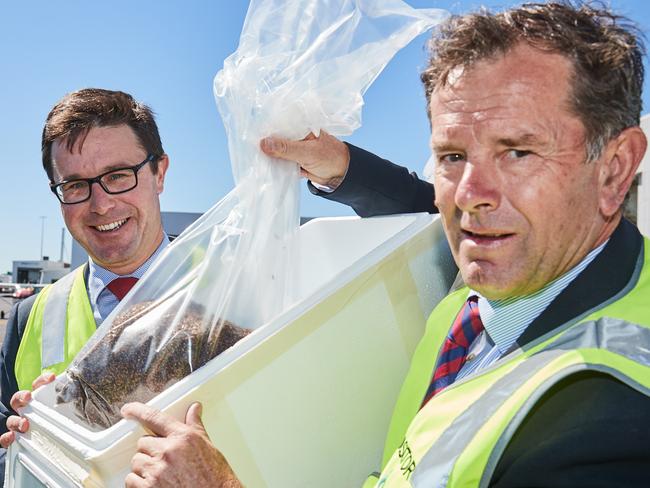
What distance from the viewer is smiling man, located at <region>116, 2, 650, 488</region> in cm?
Result: 81

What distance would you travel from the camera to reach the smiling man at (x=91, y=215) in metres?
1.95

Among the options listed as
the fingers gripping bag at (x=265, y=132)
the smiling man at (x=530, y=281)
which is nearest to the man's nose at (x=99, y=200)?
the fingers gripping bag at (x=265, y=132)

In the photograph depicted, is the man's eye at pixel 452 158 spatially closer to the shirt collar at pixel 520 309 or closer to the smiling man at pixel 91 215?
the shirt collar at pixel 520 309

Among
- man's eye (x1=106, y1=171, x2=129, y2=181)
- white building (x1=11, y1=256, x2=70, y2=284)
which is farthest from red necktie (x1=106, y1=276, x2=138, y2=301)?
white building (x1=11, y1=256, x2=70, y2=284)

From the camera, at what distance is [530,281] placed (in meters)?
1.09

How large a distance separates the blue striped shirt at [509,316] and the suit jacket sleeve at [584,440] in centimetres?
24

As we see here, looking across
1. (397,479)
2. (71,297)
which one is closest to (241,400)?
(397,479)

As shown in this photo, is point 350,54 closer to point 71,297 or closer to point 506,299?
point 506,299

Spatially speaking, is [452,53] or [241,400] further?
[452,53]

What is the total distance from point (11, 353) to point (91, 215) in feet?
1.93

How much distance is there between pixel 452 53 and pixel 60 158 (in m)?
1.41

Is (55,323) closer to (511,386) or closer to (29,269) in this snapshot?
(511,386)

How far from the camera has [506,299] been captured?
1162 mm

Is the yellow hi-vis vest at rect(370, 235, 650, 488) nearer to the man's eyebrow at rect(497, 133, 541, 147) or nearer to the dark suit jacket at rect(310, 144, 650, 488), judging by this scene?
the dark suit jacket at rect(310, 144, 650, 488)
